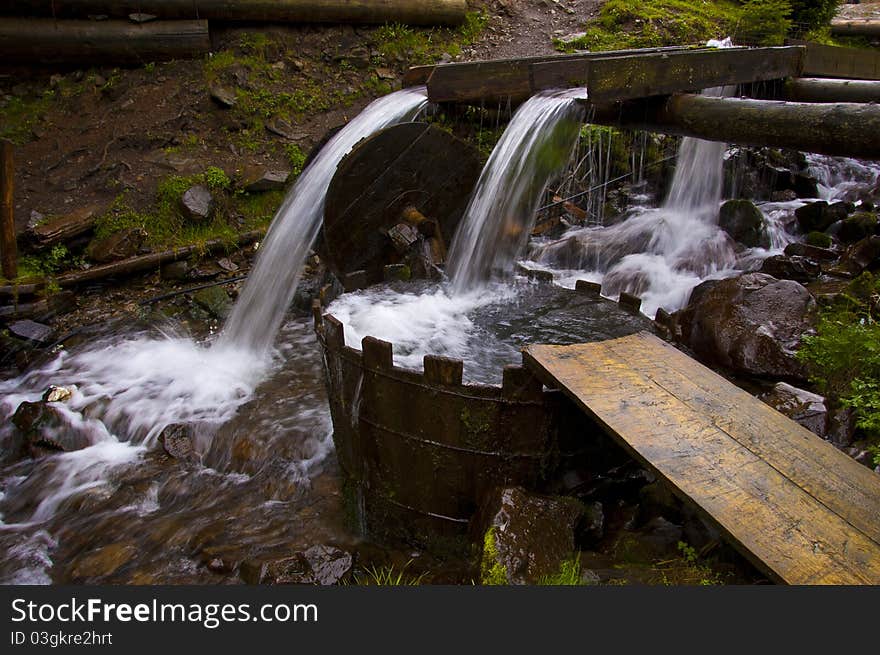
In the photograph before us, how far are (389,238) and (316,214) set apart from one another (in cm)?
Result: 123

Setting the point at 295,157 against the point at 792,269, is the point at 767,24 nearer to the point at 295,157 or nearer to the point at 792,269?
the point at 792,269

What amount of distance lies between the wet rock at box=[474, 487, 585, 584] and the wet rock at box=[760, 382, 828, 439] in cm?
202

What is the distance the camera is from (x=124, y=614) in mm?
3051

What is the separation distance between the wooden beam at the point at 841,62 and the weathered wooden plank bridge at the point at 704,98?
2.74 m

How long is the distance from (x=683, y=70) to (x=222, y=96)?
8.52 metres

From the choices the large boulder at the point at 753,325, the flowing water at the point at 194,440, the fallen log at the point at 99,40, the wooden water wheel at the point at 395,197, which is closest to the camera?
the flowing water at the point at 194,440

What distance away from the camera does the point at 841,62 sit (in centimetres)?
1042

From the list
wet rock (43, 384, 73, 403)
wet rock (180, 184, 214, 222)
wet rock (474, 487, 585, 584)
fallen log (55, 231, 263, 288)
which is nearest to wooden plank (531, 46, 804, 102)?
wet rock (474, 487, 585, 584)

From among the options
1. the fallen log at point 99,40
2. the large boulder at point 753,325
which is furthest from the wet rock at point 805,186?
the fallen log at point 99,40

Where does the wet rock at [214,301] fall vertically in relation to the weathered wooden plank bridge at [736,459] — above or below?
below


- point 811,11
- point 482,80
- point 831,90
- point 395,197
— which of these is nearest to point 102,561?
point 395,197

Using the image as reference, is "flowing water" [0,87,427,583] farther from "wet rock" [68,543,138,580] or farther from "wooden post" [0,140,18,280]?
"wooden post" [0,140,18,280]

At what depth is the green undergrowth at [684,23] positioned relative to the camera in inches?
530

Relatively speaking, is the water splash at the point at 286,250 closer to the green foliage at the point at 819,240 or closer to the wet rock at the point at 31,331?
the wet rock at the point at 31,331
